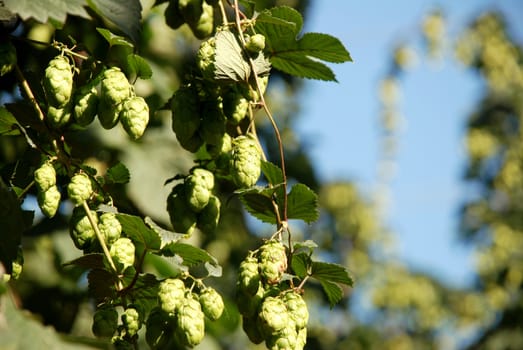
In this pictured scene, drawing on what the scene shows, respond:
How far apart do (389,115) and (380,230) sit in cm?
290

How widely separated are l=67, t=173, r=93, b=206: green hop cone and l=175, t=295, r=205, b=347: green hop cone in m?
0.19

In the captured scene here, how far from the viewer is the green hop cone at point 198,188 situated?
3.58ft

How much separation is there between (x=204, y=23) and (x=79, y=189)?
15.0 inches

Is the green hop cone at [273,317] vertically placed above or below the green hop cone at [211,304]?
above

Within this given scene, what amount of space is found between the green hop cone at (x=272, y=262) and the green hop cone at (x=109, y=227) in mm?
189

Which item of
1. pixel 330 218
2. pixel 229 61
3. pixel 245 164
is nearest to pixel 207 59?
Result: pixel 229 61

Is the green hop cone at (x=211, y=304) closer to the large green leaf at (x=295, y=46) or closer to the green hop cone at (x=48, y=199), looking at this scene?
the green hop cone at (x=48, y=199)

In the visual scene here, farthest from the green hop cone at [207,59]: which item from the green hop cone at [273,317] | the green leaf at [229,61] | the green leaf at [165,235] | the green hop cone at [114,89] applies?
the green hop cone at [273,317]

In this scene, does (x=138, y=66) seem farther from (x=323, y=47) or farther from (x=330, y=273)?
(x=330, y=273)

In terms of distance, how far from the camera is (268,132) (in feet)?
14.7

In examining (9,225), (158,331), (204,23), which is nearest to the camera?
(9,225)

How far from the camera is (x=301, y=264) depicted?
1.09 m

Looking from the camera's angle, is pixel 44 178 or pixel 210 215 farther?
pixel 210 215

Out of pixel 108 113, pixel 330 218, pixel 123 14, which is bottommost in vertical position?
pixel 330 218
